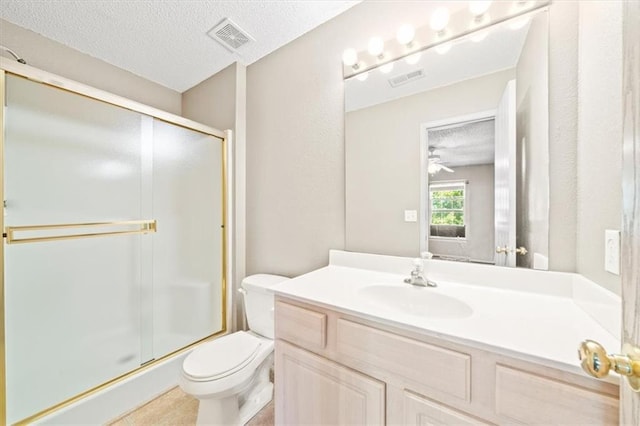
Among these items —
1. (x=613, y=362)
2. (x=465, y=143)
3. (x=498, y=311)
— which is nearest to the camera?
(x=613, y=362)

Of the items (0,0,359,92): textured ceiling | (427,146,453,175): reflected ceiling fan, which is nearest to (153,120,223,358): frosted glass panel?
(0,0,359,92): textured ceiling

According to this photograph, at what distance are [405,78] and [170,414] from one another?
2.31 m

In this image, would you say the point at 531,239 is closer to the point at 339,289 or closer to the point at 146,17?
the point at 339,289

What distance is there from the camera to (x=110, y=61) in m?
1.89

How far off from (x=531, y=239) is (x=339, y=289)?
0.82 metres

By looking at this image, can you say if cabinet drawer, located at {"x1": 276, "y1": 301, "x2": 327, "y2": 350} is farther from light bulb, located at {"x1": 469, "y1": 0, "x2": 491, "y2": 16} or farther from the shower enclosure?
light bulb, located at {"x1": 469, "y1": 0, "x2": 491, "y2": 16}

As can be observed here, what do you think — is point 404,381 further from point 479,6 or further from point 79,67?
point 79,67

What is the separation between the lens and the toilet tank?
159 cm

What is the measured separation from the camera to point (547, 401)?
57 cm

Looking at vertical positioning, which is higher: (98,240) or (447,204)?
(447,204)

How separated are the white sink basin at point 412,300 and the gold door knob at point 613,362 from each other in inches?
21.1

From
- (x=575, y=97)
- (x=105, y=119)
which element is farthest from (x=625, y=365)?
(x=105, y=119)

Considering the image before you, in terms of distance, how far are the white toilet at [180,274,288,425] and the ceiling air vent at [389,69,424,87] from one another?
124 cm

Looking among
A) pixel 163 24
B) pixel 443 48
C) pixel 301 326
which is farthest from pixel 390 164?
pixel 163 24
